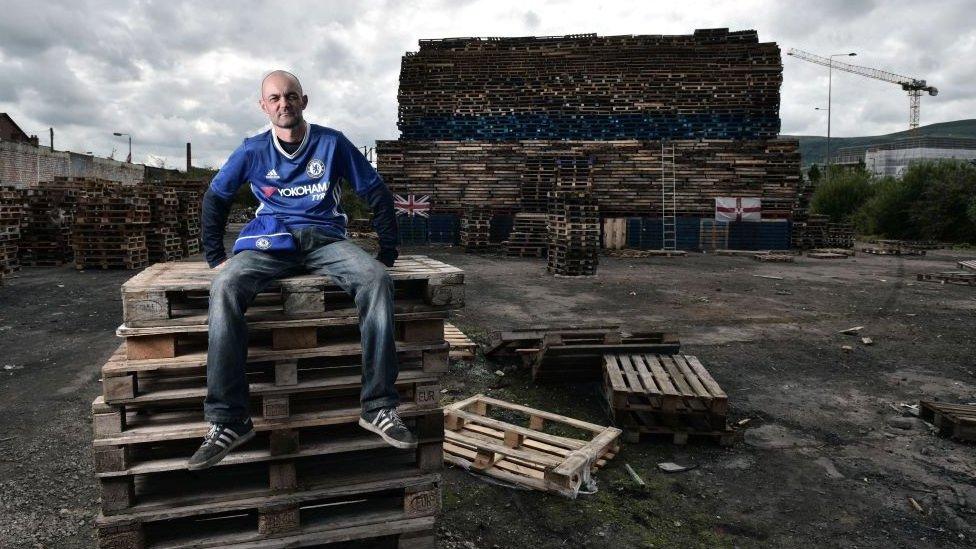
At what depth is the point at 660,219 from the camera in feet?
80.5

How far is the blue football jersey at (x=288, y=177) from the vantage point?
10.9ft

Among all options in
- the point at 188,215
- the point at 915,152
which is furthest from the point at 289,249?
the point at 915,152

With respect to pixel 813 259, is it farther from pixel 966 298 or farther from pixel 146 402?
pixel 146 402

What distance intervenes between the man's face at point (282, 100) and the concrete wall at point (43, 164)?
90.4 feet

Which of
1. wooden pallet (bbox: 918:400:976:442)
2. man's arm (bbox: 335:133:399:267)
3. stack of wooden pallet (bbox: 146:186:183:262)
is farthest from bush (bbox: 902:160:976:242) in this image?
man's arm (bbox: 335:133:399:267)

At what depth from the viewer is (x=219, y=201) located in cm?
341

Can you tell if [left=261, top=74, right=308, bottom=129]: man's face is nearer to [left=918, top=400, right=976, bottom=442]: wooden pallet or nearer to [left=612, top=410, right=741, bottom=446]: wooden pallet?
[left=612, top=410, right=741, bottom=446]: wooden pallet

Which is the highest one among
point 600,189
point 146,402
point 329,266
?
point 600,189

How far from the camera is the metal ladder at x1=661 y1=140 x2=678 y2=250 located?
80.1 feet

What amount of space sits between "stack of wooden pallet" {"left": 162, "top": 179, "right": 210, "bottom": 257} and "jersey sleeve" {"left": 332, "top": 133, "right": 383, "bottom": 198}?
58.5 feet

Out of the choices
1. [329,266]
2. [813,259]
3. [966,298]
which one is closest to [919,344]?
[966,298]

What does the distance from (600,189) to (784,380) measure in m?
18.4

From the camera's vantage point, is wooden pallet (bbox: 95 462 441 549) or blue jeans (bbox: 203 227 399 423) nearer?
blue jeans (bbox: 203 227 399 423)

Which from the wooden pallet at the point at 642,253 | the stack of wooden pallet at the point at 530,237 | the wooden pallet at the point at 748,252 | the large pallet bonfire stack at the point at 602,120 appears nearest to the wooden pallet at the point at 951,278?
the wooden pallet at the point at 748,252
